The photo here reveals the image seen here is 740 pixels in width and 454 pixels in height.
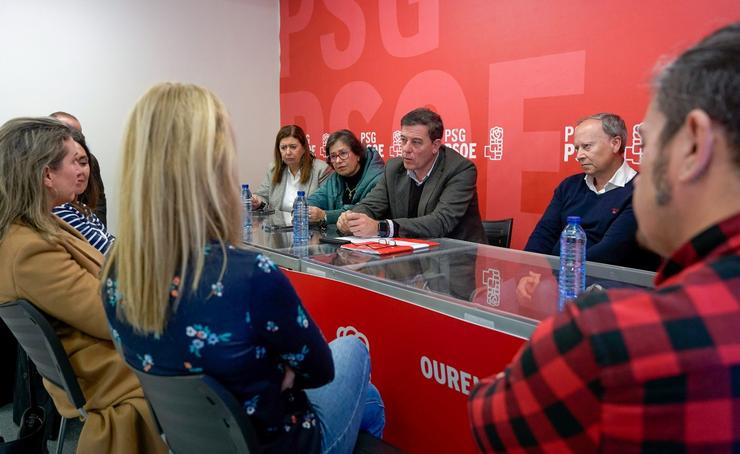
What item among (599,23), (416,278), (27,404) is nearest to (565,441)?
(416,278)

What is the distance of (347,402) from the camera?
1.35 metres

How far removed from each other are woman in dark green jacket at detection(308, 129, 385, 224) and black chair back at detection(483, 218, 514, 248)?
92 cm

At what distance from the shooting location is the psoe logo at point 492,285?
5.32ft

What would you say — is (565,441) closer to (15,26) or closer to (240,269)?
(240,269)

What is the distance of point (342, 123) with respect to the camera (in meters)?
5.28

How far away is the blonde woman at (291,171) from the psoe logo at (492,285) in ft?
8.26

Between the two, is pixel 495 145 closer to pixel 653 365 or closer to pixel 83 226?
pixel 83 226

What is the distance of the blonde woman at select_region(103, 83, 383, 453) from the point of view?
3.39 ft

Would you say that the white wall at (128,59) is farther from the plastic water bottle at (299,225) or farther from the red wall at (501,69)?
the plastic water bottle at (299,225)

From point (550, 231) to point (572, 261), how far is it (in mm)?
1027

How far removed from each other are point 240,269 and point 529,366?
61 cm

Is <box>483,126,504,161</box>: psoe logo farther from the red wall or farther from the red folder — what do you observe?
the red folder

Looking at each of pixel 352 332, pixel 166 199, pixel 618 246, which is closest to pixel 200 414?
pixel 166 199

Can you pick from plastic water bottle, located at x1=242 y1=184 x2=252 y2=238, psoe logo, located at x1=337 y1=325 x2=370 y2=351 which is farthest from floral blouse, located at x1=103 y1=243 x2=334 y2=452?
plastic water bottle, located at x1=242 y1=184 x2=252 y2=238
